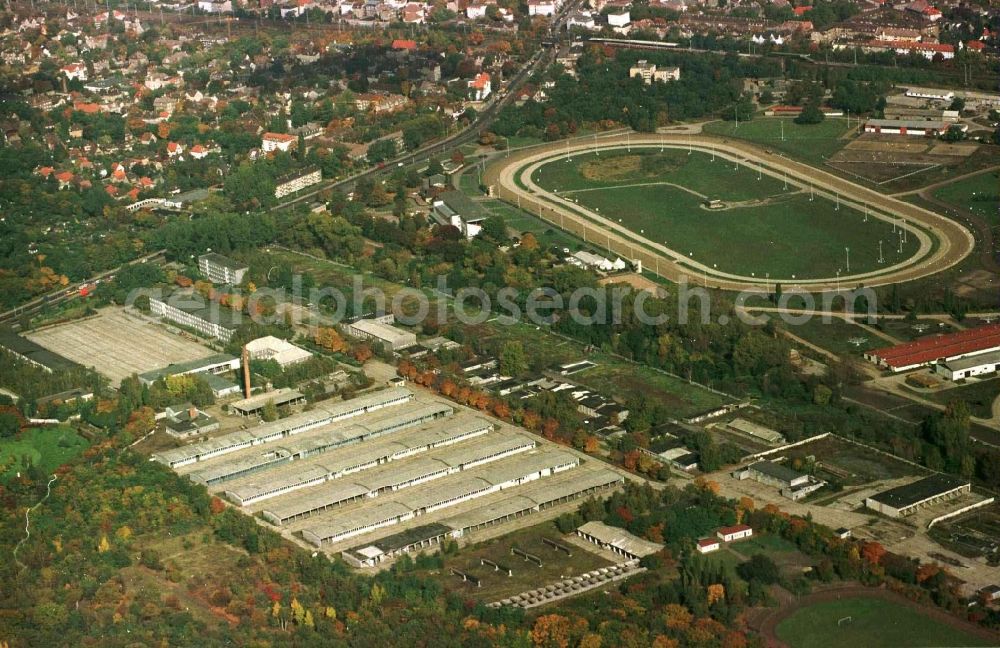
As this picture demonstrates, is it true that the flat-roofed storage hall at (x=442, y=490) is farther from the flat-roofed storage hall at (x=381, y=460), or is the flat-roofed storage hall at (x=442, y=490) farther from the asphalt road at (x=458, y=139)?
the asphalt road at (x=458, y=139)

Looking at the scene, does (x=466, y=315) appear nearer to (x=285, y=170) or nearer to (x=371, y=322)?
(x=371, y=322)

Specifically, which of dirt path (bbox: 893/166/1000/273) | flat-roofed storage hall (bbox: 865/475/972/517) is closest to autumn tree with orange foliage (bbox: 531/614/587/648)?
flat-roofed storage hall (bbox: 865/475/972/517)

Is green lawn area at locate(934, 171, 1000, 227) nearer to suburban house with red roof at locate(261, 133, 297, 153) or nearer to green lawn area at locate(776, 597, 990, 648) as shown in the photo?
suburban house with red roof at locate(261, 133, 297, 153)

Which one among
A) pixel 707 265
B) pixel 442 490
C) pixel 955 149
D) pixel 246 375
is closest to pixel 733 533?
pixel 442 490

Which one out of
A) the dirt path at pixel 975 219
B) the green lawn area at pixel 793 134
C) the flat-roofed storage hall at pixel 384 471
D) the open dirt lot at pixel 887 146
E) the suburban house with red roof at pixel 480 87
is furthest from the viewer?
the suburban house with red roof at pixel 480 87

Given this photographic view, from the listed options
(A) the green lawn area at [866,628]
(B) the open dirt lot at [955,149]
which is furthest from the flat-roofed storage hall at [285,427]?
(B) the open dirt lot at [955,149]

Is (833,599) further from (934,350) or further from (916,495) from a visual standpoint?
(934,350)
